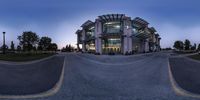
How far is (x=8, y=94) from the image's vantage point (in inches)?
298

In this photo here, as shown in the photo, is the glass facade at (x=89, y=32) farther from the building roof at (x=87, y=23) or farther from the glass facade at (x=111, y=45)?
the glass facade at (x=111, y=45)

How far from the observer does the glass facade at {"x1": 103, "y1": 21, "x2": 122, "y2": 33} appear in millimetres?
81000

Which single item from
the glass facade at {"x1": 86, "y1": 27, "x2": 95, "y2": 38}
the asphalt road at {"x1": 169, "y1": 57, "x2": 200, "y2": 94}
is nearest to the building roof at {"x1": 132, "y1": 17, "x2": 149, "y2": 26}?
the glass facade at {"x1": 86, "y1": 27, "x2": 95, "y2": 38}

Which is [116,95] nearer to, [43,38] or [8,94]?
[8,94]

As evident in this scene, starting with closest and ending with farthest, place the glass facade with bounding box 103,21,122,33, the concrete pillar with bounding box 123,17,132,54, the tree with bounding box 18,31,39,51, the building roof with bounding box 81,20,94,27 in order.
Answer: the tree with bounding box 18,31,39,51, the concrete pillar with bounding box 123,17,132,54, the glass facade with bounding box 103,21,122,33, the building roof with bounding box 81,20,94,27

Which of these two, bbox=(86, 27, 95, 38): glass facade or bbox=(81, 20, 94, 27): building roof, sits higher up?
bbox=(81, 20, 94, 27): building roof

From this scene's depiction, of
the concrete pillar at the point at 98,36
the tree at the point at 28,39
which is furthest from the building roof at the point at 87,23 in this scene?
the tree at the point at 28,39

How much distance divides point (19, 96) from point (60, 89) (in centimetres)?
167

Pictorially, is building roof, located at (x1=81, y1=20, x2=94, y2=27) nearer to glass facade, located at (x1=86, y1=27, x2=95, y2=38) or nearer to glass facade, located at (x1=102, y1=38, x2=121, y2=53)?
glass facade, located at (x1=86, y1=27, x2=95, y2=38)

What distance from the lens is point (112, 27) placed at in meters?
82.1

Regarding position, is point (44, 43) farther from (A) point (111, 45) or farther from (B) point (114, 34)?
(B) point (114, 34)

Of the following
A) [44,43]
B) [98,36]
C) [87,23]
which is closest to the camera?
[98,36]

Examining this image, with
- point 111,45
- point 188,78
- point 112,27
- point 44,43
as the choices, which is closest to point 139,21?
point 112,27

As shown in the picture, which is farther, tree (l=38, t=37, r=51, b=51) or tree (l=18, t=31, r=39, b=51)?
tree (l=38, t=37, r=51, b=51)
